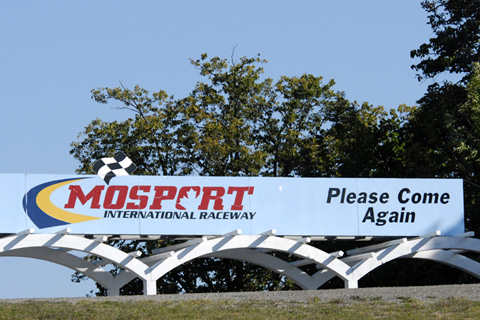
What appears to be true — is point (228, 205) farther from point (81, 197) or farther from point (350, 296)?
point (350, 296)

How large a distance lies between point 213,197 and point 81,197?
3911 millimetres

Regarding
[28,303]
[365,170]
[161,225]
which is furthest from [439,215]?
[28,303]

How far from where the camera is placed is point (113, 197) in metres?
28.2

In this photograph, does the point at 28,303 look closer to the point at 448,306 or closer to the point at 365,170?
the point at 448,306

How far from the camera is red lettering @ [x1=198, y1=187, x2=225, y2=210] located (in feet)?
95.5

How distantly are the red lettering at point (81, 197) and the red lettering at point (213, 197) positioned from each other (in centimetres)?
305

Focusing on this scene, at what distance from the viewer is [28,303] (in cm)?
2178

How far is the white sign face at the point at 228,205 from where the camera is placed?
27578mm

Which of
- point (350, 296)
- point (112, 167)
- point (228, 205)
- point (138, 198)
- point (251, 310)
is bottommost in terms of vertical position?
point (251, 310)

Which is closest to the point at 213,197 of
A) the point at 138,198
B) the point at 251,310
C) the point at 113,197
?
the point at 138,198

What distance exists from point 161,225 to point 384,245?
7224 millimetres

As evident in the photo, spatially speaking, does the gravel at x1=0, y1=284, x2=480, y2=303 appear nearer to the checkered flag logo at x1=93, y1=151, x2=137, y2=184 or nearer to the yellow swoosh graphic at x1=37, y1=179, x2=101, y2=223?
the yellow swoosh graphic at x1=37, y1=179, x2=101, y2=223

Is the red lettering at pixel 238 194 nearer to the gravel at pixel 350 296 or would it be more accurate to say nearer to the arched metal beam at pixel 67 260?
the arched metal beam at pixel 67 260

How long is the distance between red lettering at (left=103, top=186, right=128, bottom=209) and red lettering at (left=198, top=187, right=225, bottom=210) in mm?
2271
